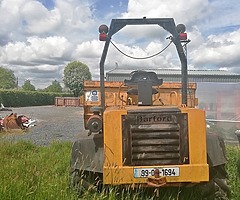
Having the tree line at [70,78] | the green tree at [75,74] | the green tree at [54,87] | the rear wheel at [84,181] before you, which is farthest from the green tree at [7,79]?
the rear wheel at [84,181]

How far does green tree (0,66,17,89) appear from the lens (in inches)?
2995

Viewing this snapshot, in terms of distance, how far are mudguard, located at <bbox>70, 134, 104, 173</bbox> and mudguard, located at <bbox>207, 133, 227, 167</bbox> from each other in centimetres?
131

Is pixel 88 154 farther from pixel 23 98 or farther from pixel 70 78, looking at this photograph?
pixel 70 78

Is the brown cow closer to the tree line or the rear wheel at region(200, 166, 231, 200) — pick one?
the rear wheel at region(200, 166, 231, 200)

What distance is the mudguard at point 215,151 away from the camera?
3.80 metres

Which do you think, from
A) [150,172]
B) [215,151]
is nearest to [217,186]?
[215,151]

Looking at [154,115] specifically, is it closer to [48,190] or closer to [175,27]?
[48,190]

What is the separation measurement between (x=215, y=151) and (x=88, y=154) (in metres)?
1.56

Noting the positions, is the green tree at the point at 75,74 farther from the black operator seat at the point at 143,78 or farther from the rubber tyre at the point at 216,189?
the rubber tyre at the point at 216,189

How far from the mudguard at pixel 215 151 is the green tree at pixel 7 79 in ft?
249

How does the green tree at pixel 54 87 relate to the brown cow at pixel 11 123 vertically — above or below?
above

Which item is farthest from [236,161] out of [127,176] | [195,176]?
[127,176]

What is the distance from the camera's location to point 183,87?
4.53m

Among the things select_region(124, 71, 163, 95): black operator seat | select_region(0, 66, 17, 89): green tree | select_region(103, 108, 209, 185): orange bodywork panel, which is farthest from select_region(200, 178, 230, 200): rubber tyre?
select_region(0, 66, 17, 89): green tree
